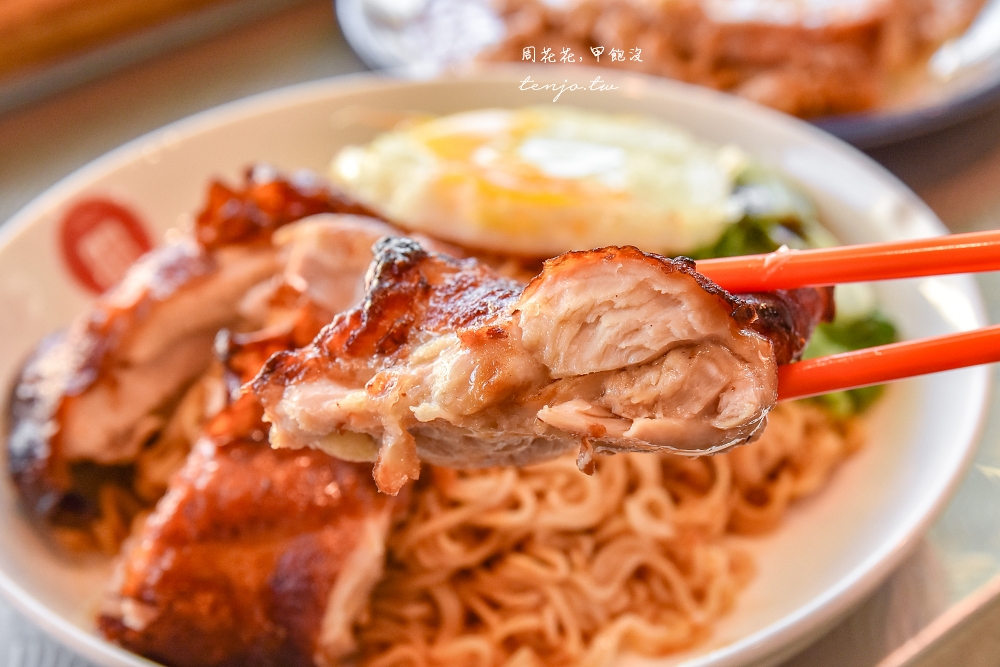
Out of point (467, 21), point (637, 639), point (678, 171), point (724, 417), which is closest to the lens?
point (724, 417)

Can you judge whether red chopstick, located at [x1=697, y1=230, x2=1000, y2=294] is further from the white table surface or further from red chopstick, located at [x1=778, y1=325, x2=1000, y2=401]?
the white table surface

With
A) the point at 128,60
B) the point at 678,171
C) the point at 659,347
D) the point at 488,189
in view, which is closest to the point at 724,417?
the point at 659,347

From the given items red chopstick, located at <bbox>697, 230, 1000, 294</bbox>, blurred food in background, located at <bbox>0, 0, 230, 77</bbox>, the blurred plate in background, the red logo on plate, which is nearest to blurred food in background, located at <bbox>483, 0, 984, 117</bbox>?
the blurred plate in background

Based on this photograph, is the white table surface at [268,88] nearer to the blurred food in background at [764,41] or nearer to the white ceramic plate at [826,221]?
the white ceramic plate at [826,221]

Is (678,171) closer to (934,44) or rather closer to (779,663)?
(779,663)

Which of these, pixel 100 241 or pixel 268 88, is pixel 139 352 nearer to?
pixel 100 241
